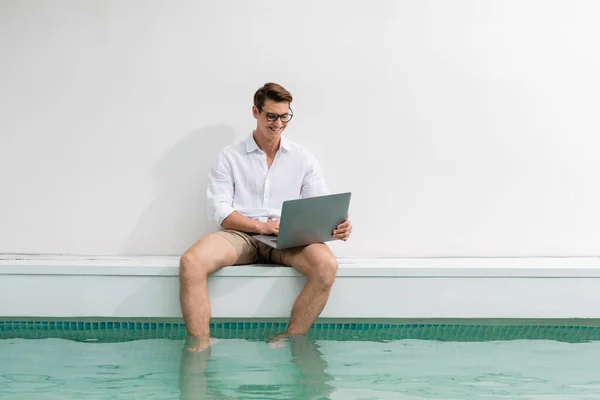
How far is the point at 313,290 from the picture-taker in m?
3.46

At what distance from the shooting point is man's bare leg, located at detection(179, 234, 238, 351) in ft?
10.9

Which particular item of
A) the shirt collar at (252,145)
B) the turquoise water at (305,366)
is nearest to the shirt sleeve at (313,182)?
the shirt collar at (252,145)

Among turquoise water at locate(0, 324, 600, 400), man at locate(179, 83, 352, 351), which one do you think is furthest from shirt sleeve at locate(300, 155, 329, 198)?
turquoise water at locate(0, 324, 600, 400)

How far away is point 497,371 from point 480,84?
204 cm

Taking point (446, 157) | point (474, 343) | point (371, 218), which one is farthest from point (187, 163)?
point (474, 343)

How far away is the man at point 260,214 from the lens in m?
3.38

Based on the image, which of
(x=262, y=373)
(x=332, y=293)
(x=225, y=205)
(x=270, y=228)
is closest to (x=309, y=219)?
(x=270, y=228)

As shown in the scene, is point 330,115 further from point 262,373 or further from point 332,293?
point 262,373

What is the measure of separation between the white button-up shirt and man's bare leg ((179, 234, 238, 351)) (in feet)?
1.22

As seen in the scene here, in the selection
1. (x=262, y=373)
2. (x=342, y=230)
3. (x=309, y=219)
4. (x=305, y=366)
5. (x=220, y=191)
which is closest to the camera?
(x=262, y=373)

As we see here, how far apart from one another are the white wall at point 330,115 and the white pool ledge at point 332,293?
0.63 meters

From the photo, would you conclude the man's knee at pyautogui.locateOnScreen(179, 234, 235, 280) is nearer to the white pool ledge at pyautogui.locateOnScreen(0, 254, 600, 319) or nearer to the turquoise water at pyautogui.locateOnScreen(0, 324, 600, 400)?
the white pool ledge at pyautogui.locateOnScreen(0, 254, 600, 319)

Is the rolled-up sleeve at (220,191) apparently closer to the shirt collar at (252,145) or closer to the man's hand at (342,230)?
the shirt collar at (252,145)

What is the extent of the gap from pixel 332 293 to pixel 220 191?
778 millimetres
